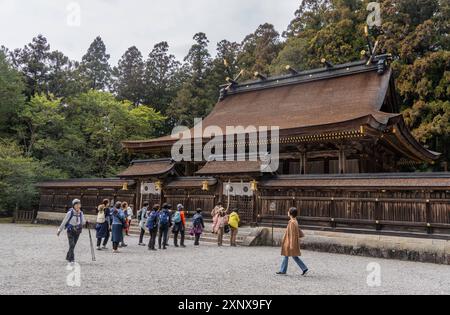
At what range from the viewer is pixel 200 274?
8.26 meters

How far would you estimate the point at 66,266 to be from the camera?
881 centimetres

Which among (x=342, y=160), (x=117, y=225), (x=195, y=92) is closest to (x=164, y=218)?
(x=117, y=225)

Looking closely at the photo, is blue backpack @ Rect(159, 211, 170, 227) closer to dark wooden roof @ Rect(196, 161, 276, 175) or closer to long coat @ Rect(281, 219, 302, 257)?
dark wooden roof @ Rect(196, 161, 276, 175)

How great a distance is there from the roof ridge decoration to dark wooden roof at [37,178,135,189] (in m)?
10.2

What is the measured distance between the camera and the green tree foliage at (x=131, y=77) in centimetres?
4644

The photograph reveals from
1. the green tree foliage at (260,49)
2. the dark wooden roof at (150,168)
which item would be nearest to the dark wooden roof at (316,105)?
the dark wooden roof at (150,168)

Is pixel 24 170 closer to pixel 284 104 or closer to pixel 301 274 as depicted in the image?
pixel 284 104

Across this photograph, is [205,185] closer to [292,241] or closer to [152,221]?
[152,221]

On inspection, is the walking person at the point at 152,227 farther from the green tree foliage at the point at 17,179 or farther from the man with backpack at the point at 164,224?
the green tree foliage at the point at 17,179

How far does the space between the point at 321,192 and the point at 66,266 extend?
9497 millimetres

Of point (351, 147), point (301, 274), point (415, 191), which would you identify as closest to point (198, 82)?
point (351, 147)

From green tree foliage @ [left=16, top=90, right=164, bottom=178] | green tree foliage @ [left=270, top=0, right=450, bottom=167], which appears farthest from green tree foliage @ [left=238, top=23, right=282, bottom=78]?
green tree foliage @ [left=16, top=90, right=164, bottom=178]

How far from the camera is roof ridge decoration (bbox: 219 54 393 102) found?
20.7 m

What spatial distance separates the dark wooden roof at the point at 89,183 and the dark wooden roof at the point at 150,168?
0.65 meters
